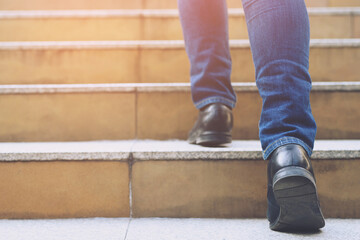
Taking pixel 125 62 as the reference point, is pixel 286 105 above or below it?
below

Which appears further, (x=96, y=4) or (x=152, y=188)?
(x=96, y=4)

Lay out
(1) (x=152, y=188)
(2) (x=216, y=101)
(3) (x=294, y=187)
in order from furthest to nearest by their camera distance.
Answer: (2) (x=216, y=101) → (1) (x=152, y=188) → (3) (x=294, y=187)

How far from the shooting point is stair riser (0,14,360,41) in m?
1.59

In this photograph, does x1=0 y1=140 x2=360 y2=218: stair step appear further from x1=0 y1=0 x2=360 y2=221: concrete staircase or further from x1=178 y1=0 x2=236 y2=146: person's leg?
x1=178 y1=0 x2=236 y2=146: person's leg

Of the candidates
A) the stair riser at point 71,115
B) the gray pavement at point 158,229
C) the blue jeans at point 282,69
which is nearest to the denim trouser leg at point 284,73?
the blue jeans at point 282,69

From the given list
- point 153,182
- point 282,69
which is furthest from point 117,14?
point 282,69

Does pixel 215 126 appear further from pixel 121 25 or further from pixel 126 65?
pixel 121 25

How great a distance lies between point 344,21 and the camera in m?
1.59

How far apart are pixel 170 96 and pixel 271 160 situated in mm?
596

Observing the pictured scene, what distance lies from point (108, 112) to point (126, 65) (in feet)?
1.03

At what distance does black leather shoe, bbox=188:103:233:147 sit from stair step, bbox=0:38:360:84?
0.43 meters

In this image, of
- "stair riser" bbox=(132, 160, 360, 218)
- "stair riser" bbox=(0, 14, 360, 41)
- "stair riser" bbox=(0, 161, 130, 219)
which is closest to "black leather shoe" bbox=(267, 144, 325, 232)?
"stair riser" bbox=(132, 160, 360, 218)

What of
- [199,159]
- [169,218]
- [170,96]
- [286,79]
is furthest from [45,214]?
[286,79]

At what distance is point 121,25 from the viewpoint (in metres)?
1.65
